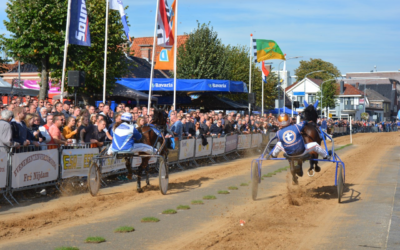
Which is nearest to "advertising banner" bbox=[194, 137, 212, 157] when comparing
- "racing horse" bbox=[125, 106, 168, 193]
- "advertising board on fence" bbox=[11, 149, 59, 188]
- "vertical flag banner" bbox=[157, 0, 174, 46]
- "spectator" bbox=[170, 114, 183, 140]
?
"spectator" bbox=[170, 114, 183, 140]

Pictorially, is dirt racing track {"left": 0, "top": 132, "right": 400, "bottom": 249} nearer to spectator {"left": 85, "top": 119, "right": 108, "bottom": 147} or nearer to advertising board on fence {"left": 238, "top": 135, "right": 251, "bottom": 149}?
spectator {"left": 85, "top": 119, "right": 108, "bottom": 147}

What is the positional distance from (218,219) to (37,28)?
1644 cm

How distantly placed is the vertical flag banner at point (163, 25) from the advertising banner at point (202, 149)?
198 inches

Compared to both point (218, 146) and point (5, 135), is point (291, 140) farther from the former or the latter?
point (218, 146)

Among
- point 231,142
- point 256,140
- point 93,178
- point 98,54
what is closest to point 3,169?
point 93,178

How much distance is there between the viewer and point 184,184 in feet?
46.6

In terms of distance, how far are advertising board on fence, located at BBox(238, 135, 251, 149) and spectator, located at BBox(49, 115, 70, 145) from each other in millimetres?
13560

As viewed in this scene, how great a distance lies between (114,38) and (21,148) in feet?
61.9

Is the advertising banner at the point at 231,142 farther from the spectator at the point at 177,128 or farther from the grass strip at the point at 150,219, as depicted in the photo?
the grass strip at the point at 150,219

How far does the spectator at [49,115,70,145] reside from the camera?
12.4m

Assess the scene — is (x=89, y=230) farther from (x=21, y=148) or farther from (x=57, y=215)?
(x=21, y=148)

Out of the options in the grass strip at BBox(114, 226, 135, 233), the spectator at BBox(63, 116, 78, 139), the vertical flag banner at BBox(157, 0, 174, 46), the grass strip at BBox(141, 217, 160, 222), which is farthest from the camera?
the vertical flag banner at BBox(157, 0, 174, 46)

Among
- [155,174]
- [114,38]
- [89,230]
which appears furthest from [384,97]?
[89,230]

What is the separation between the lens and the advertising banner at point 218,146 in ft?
71.1
